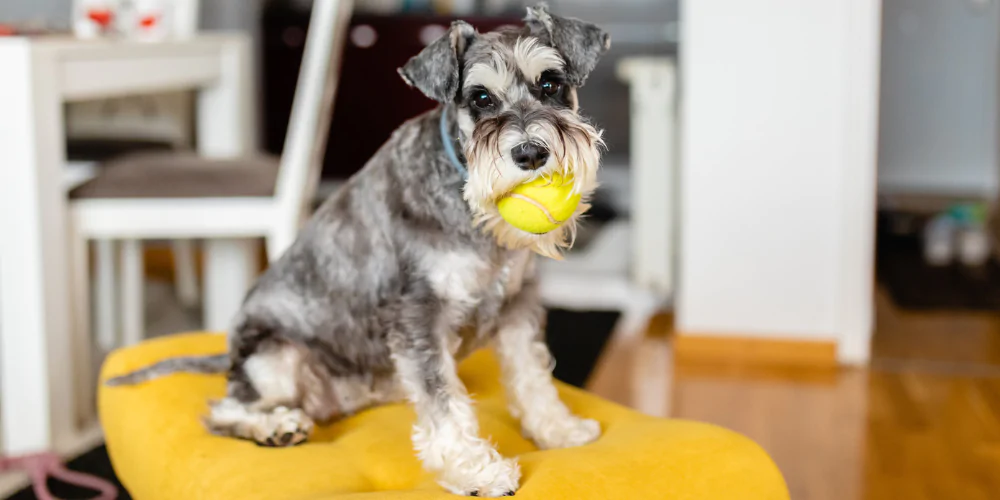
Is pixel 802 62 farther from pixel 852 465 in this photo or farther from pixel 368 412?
pixel 368 412

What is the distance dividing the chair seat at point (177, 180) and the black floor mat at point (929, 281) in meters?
2.92

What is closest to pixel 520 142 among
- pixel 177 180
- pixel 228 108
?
pixel 177 180

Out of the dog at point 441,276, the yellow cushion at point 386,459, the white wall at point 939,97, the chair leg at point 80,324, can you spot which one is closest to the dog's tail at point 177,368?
the yellow cushion at point 386,459

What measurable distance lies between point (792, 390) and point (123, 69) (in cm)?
238

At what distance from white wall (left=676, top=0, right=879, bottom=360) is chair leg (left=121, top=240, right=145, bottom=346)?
1932 millimetres

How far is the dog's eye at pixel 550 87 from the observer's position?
1.81 metres

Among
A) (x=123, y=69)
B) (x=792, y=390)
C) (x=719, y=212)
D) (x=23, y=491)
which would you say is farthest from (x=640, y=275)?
(x=23, y=491)

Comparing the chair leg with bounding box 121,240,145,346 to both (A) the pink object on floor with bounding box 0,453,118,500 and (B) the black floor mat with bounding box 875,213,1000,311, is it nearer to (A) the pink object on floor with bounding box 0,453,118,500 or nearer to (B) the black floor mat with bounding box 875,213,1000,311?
(A) the pink object on floor with bounding box 0,453,118,500

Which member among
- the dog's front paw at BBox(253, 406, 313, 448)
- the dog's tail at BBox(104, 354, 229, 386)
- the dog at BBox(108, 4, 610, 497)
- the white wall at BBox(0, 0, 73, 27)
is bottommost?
the dog's front paw at BBox(253, 406, 313, 448)

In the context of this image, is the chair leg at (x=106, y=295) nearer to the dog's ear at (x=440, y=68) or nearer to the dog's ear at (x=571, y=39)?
the dog's ear at (x=440, y=68)

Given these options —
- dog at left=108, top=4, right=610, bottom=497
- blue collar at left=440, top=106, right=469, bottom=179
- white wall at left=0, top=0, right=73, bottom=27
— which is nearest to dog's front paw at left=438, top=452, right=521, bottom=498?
dog at left=108, top=4, right=610, bottom=497

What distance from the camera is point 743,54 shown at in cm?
354

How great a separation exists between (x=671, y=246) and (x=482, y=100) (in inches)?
112

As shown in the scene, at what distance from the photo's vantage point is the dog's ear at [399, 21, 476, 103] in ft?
5.95
